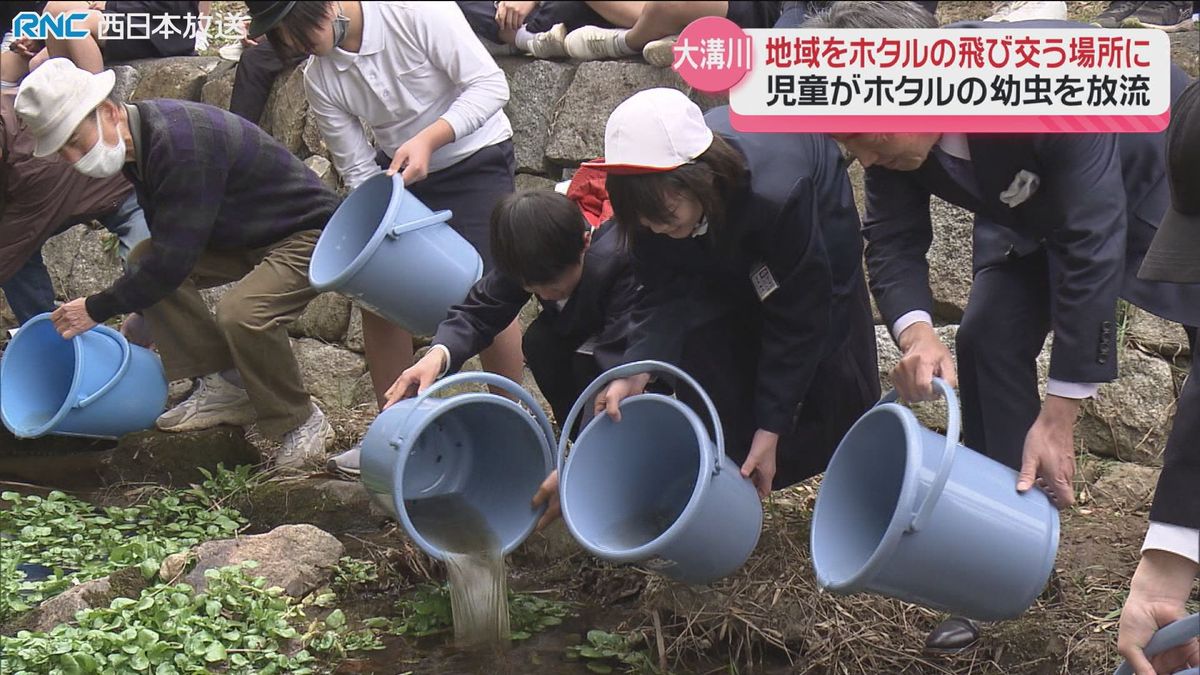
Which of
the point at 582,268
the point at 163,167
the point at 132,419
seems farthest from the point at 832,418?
the point at 132,419

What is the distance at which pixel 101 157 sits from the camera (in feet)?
12.3

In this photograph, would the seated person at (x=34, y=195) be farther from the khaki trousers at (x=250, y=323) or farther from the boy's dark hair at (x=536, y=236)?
the boy's dark hair at (x=536, y=236)

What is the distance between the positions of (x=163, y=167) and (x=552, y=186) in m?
1.60

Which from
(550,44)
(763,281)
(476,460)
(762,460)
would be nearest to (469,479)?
(476,460)

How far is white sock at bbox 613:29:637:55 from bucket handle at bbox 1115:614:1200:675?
139 inches

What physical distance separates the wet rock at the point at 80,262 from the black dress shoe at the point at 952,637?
4.14 m

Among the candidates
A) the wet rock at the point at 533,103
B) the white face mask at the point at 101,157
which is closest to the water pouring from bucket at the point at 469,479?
the white face mask at the point at 101,157

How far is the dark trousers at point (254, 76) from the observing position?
556 centimetres

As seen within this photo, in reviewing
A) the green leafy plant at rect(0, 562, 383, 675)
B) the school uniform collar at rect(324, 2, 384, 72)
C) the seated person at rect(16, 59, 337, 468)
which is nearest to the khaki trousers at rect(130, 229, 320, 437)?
the seated person at rect(16, 59, 337, 468)

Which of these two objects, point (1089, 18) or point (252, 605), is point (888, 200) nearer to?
point (252, 605)

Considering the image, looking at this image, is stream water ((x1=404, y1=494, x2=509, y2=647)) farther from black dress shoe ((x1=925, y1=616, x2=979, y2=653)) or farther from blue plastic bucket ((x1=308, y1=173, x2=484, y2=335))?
black dress shoe ((x1=925, y1=616, x2=979, y2=653))

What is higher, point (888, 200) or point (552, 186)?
point (888, 200)

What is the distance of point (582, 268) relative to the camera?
313 cm

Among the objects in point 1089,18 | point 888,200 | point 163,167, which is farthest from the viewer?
point 1089,18
